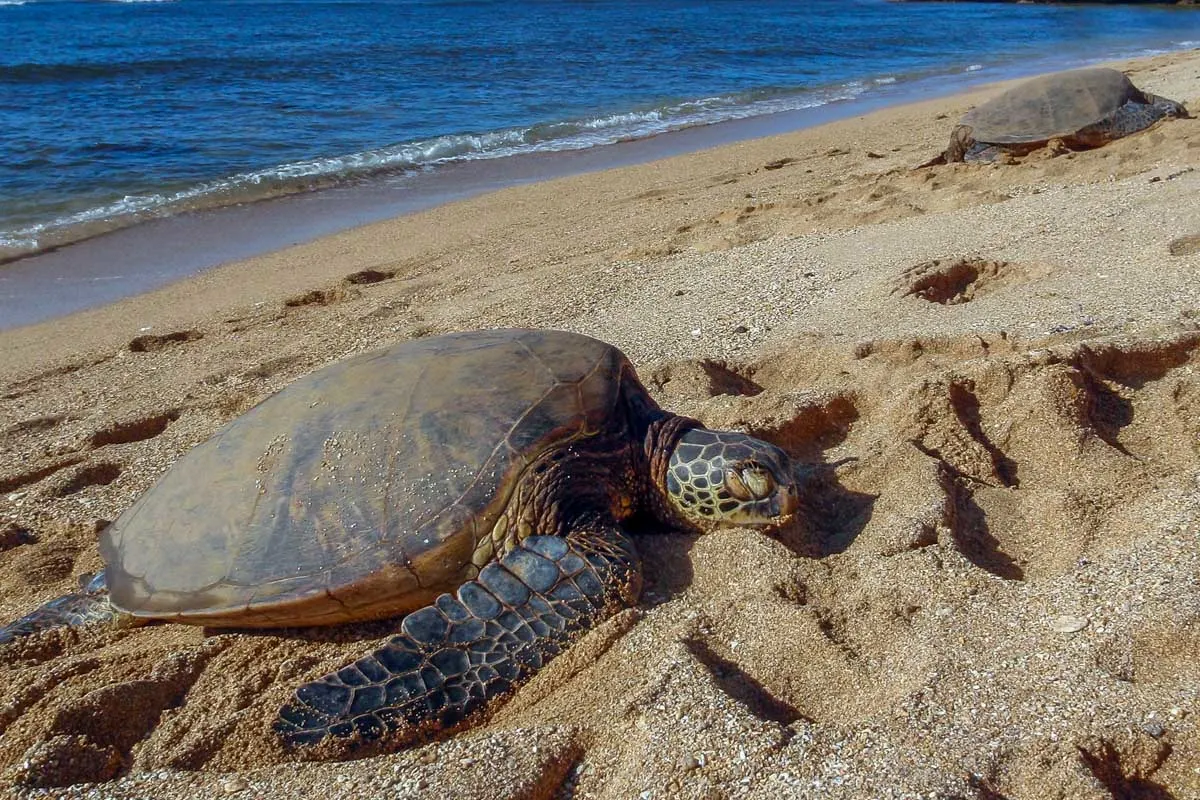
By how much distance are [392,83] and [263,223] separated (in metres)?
8.81

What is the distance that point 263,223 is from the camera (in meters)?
7.93

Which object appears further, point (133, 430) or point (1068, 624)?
point (133, 430)

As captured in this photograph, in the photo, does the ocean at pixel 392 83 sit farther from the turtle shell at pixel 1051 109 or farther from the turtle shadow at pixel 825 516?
the turtle shadow at pixel 825 516

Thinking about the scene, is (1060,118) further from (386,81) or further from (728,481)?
(386,81)

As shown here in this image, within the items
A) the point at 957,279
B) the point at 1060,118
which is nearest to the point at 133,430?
the point at 957,279

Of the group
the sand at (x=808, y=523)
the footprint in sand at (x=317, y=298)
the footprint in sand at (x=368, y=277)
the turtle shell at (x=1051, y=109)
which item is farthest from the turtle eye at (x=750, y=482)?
the turtle shell at (x=1051, y=109)

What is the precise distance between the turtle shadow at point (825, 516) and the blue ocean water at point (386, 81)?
6.86 metres

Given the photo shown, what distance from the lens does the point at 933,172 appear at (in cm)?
708

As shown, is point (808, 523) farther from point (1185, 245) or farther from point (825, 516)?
point (1185, 245)

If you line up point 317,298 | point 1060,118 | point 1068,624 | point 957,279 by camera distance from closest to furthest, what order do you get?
point 1068,624 → point 957,279 → point 317,298 → point 1060,118

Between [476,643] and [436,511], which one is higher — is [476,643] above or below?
below

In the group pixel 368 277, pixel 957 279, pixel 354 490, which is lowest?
pixel 368 277

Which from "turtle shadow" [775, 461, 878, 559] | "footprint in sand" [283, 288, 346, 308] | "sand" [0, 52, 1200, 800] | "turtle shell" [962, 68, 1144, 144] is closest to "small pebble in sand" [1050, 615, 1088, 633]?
"sand" [0, 52, 1200, 800]

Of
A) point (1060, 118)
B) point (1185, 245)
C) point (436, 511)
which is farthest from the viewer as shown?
point (1060, 118)
